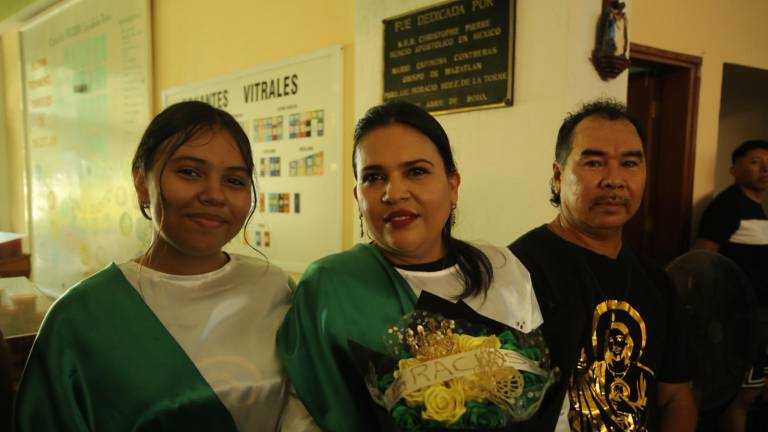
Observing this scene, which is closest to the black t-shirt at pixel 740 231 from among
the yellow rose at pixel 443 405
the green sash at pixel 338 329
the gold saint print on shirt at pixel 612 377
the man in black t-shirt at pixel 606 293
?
the man in black t-shirt at pixel 606 293

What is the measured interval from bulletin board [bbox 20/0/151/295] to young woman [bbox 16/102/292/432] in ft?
8.69

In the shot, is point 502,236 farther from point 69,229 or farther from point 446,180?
point 69,229

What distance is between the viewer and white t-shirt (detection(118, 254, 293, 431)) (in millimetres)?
1023

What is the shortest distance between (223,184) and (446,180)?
48cm

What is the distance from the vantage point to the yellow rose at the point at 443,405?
676 mm

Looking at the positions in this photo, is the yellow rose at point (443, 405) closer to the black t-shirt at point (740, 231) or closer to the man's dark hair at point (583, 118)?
the man's dark hair at point (583, 118)

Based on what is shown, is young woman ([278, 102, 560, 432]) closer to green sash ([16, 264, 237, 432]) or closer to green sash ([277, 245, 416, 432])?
green sash ([277, 245, 416, 432])

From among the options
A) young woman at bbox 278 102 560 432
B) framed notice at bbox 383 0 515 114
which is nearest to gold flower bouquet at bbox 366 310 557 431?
young woman at bbox 278 102 560 432

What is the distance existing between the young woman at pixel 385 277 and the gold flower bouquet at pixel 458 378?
0.11 m

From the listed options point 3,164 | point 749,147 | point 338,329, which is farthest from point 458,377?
point 3,164

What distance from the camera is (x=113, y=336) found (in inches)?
37.5

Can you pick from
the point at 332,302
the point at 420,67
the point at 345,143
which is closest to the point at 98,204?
the point at 345,143

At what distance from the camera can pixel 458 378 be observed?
71cm

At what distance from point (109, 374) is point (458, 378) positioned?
2.12 feet
